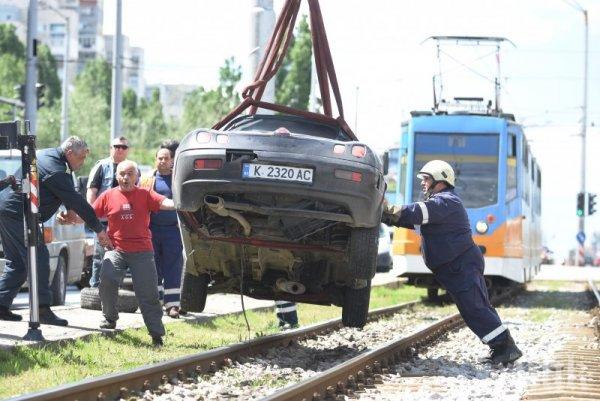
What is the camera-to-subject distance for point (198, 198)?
10227 mm

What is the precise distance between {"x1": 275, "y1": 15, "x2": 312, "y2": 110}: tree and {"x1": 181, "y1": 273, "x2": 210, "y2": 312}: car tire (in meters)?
56.9

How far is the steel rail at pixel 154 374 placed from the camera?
7.52 m

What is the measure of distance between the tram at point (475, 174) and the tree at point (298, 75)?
45439 millimetres

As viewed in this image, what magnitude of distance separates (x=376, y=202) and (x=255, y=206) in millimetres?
966

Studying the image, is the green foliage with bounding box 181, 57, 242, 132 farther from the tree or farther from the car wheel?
the car wheel

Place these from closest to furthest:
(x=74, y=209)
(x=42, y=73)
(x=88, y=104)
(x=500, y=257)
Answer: (x=74, y=209)
(x=500, y=257)
(x=88, y=104)
(x=42, y=73)

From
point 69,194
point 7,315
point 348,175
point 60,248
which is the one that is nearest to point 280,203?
point 348,175

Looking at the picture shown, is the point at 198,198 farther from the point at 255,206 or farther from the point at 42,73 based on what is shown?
the point at 42,73

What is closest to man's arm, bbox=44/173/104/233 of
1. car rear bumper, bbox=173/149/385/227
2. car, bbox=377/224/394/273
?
car rear bumper, bbox=173/149/385/227

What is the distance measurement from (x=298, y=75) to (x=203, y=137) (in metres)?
59.5

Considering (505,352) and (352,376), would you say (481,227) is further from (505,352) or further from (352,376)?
(352,376)

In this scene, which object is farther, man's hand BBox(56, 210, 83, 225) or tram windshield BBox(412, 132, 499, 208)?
tram windshield BBox(412, 132, 499, 208)

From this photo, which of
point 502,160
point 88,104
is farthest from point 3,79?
point 502,160

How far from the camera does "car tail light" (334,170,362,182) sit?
1009cm
